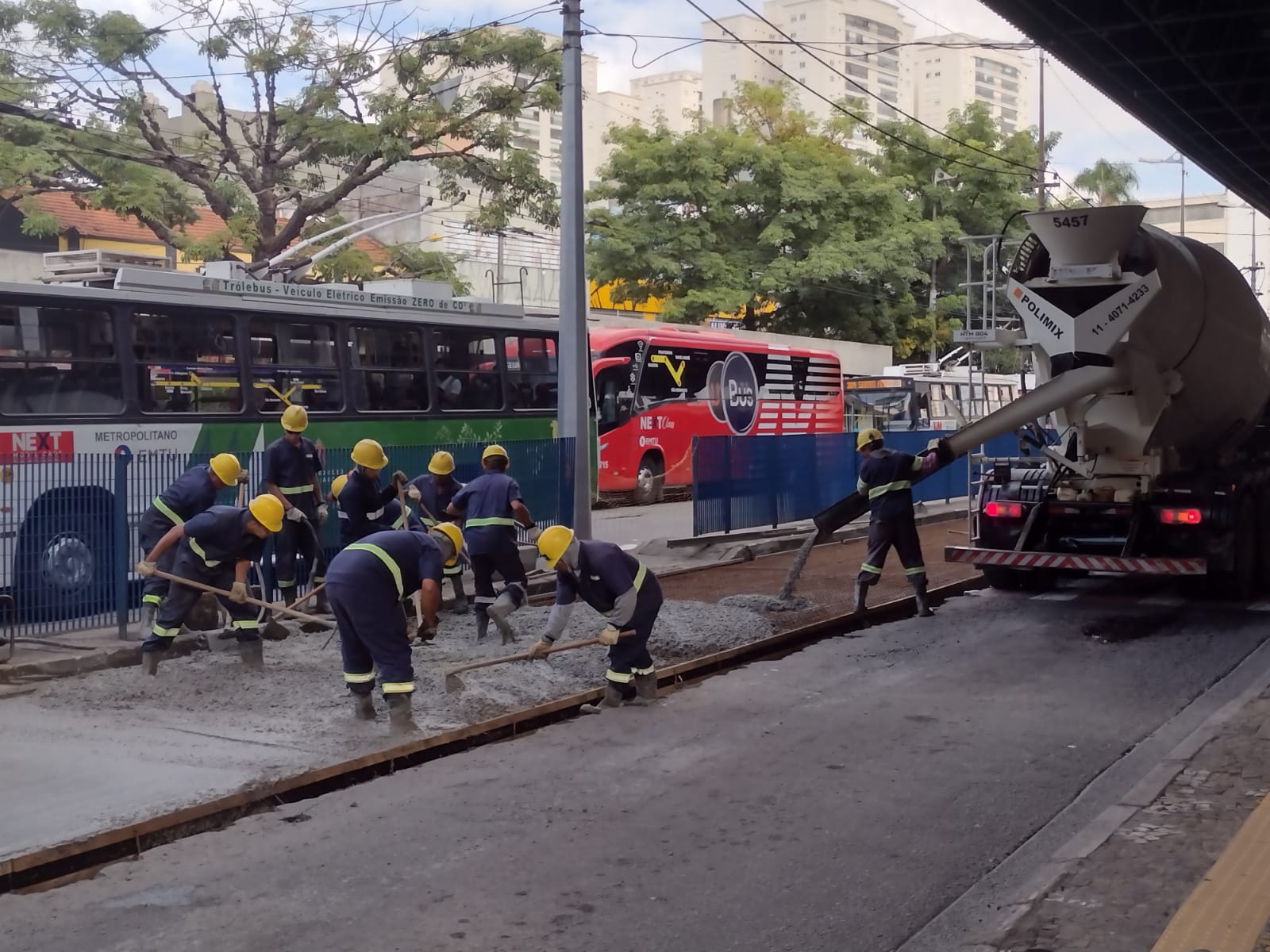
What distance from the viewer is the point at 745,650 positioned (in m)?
10.5

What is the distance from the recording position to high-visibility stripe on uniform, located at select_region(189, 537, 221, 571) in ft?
29.9

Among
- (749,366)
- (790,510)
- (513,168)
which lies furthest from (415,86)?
(790,510)

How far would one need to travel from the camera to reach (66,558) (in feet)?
34.6

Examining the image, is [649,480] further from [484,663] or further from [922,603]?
[484,663]

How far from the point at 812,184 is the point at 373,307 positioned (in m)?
26.5

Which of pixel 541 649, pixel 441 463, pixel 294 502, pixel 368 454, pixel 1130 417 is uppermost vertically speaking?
pixel 1130 417

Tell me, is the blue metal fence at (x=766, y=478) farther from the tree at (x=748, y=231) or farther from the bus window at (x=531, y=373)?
the tree at (x=748, y=231)

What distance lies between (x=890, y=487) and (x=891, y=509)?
20 cm

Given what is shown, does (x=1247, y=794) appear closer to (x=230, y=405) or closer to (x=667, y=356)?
(x=230, y=405)

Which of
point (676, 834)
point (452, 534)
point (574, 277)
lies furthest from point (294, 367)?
point (676, 834)

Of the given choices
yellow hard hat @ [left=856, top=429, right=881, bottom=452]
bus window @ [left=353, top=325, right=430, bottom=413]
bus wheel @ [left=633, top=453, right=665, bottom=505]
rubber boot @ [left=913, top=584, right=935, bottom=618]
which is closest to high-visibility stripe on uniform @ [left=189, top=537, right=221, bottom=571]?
bus window @ [left=353, top=325, right=430, bottom=413]

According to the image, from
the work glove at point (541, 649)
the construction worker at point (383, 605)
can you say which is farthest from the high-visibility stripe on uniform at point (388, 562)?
the work glove at point (541, 649)

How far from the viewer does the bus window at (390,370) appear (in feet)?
48.4

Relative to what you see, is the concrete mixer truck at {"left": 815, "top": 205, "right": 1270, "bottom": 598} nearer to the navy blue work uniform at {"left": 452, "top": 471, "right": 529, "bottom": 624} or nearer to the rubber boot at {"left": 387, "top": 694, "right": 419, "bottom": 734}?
the navy blue work uniform at {"left": 452, "top": 471, "right": 529, "bottom": 624}
